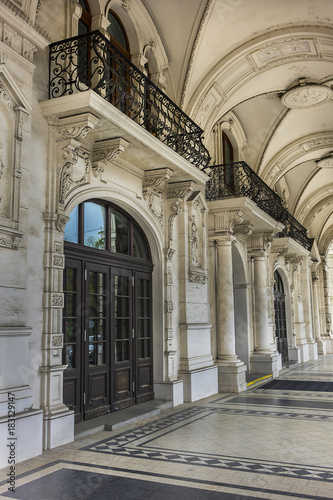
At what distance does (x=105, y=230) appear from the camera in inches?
305

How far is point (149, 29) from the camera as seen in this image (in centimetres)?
926

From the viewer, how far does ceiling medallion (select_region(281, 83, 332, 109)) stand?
40.1ft

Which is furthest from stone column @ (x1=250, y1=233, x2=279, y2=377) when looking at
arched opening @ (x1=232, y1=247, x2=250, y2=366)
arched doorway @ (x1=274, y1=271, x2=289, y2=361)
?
arched doorway @ (x1=274, y1=271, x2=289, y2=361)

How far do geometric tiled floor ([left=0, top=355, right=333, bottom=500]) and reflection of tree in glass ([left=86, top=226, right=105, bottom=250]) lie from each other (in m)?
2.73

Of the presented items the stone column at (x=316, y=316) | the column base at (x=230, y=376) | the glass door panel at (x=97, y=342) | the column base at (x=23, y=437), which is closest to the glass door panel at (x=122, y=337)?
the glass door panel at (x=97, y=342)

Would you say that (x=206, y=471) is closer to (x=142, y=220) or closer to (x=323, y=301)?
(x=142, y=220)

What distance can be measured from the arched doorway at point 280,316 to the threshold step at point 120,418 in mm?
9040

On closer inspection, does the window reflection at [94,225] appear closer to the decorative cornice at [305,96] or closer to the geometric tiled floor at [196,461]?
the geometric tiled floor at [196,461]

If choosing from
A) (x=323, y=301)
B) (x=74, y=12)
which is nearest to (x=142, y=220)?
(x=74, y=12)

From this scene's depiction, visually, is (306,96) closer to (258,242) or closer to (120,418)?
(258,242)

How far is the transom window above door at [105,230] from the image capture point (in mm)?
7061

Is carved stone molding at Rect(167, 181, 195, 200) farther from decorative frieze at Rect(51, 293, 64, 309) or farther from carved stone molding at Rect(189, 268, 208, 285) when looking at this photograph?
decorative frieze at Rect(51, 293, 64, 309)

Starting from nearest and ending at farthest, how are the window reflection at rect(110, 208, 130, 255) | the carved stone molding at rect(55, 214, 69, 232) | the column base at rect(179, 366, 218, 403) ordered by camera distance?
the carved stone molding at rect(55, 214, 69, 232) → the window reflection at rect(110, 208, 130, 255) → the column base at rect(179, 366, 218, 403)

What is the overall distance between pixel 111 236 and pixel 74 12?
3.40 meters
